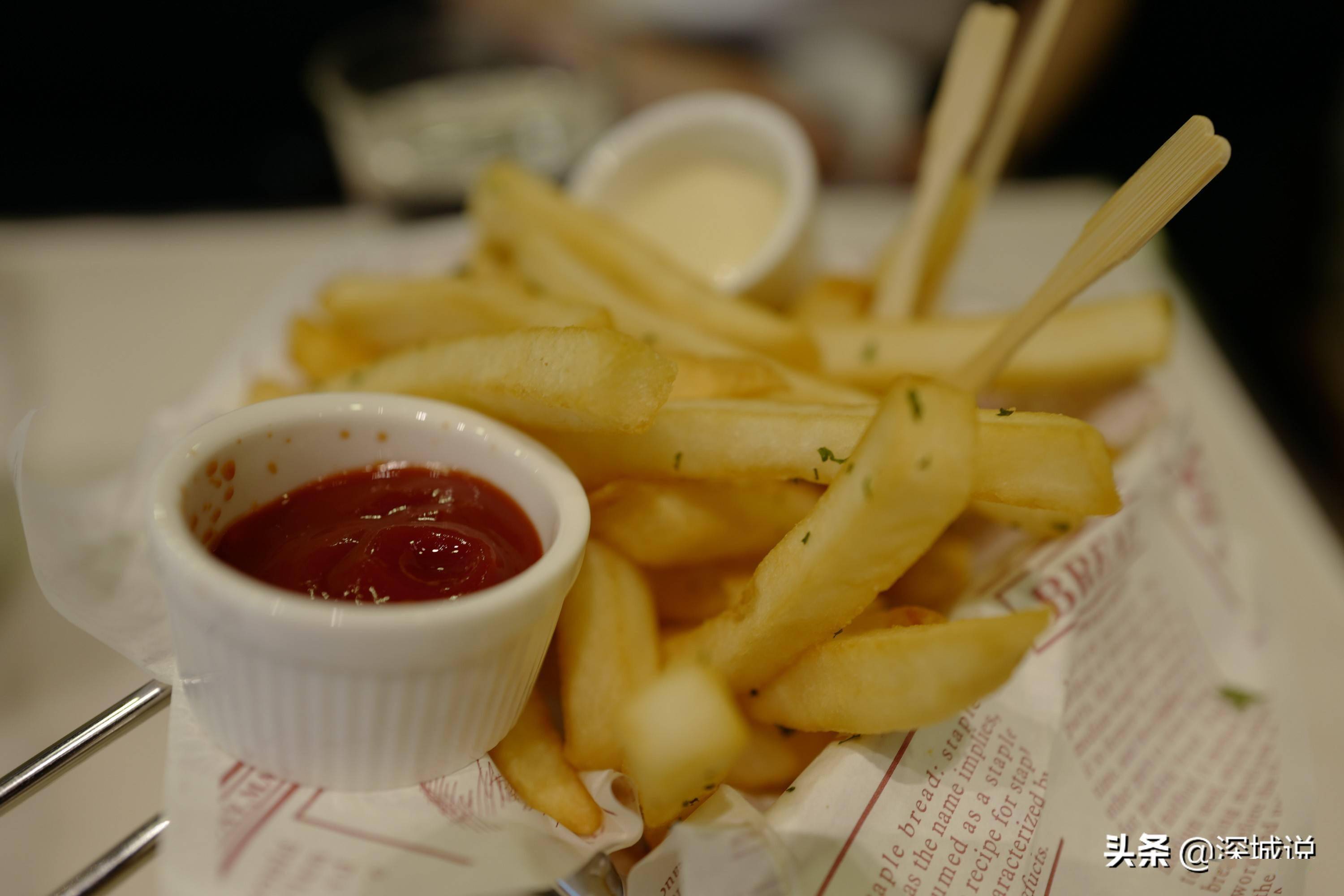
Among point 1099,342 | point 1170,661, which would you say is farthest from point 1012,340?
point 1170,661

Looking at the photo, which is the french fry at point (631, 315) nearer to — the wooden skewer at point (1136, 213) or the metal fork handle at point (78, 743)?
the wooden skewer at point (1136, 213)

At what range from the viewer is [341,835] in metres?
0.99

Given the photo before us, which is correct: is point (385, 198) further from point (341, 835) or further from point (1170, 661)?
point (1170, 661)

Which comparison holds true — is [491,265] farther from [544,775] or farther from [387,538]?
[544,775]

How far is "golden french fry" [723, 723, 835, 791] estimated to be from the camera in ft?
3.90

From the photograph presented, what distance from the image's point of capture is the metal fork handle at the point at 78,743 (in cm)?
98

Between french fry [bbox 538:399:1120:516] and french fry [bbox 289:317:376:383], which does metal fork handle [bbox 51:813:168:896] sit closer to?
french fry [bbox 538:399:1120:516]

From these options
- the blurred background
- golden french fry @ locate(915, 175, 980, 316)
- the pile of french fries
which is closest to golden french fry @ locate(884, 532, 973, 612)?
the pile of french fries

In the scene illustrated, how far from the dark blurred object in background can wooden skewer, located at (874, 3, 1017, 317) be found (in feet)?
5.21

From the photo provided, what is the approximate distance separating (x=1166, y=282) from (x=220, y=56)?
3714 mm

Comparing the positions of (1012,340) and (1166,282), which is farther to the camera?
(1166,282)

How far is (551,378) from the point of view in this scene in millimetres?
1036

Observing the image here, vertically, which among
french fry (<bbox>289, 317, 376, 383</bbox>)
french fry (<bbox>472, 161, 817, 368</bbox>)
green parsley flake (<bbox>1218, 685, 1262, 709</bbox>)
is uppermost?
green parsley flake (<bbox>1218, 685, 1262, 709</bbox>)

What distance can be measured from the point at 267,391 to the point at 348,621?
0.83 metres
